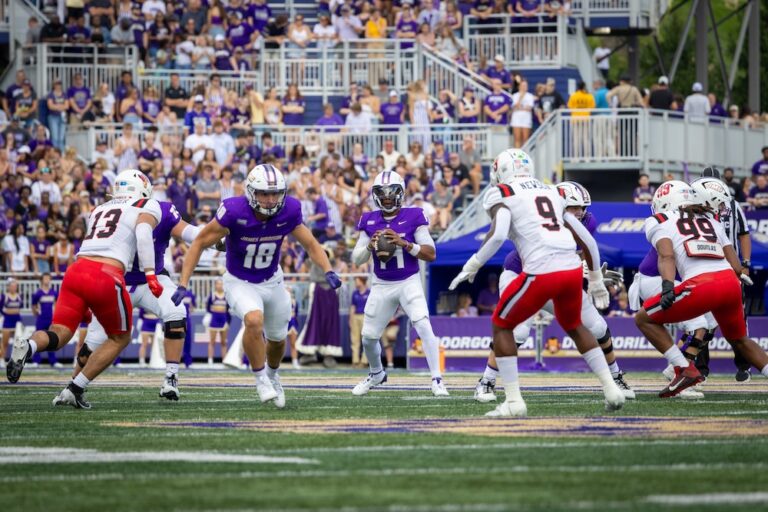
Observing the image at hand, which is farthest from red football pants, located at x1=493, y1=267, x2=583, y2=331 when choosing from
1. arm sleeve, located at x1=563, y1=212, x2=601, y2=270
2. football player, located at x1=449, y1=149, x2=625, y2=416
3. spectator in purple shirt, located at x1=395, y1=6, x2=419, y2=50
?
spectator in purple shirt, located at x1=395, y1=6, x2=419, y2=50

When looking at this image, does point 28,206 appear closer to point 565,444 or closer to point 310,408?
point 310,408

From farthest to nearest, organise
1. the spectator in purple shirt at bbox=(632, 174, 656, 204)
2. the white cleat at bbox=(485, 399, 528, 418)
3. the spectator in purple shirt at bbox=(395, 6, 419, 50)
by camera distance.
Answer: the spectator in purple shirt at bbox=(395, 6, 419, 50)
the spectator in purple shirt at bbox=(632, 174, 656, 204)
the white cleat at bbox=(485, 399, 528, 418)

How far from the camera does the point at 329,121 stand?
101 ft

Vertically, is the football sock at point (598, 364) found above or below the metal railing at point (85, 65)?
below

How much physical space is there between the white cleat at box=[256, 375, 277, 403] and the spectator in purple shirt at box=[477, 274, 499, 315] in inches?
496

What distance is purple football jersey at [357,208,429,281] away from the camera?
15.0 m

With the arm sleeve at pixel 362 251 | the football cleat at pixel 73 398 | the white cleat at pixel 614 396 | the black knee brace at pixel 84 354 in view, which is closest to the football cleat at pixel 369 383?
the arm sleeve at pixel 362 251

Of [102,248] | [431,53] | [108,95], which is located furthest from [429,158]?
[102,248]

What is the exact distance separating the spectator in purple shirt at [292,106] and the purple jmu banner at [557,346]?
8.36 metres

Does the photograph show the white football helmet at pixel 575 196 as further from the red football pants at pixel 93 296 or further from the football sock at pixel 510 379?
the red football pants at pixel 93 296

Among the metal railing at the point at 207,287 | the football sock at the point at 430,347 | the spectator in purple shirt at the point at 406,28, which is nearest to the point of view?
the football sock at the point at 430,347

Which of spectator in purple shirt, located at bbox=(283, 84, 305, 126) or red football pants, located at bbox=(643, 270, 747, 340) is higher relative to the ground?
spectator in purple shirt, located at bbox=(283, 84, 305, 126)

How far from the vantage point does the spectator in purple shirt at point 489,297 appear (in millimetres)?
25234

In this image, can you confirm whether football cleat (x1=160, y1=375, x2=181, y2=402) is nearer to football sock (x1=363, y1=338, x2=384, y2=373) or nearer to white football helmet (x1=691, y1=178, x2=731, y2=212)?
football sock (x1=363, y1=338, x2=384, y2=373)
